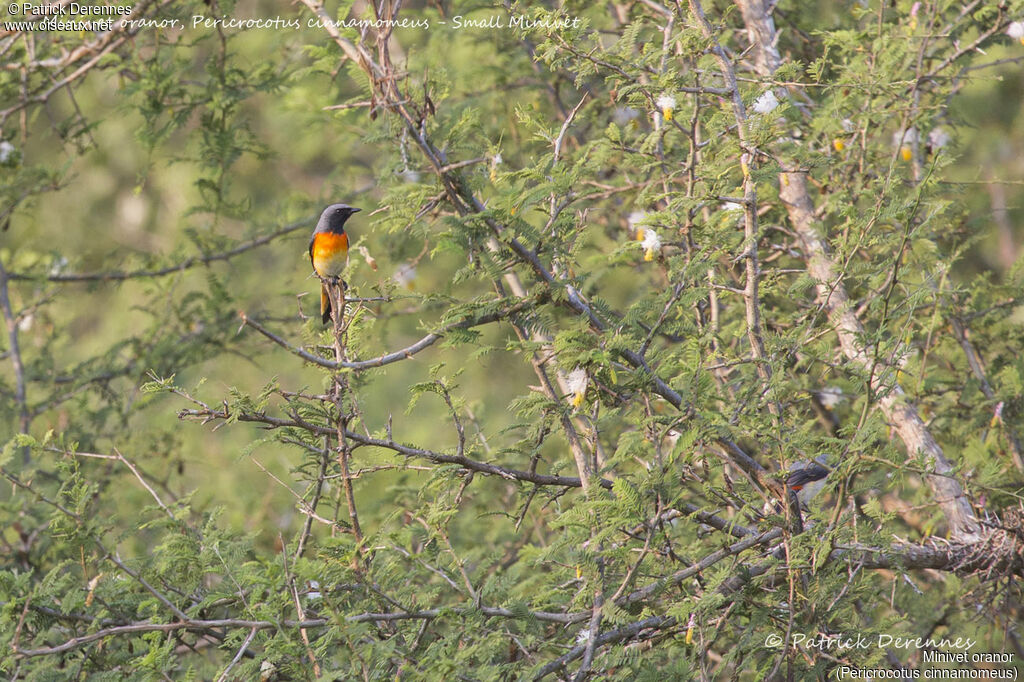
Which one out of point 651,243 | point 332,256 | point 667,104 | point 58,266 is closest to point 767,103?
point 667,104

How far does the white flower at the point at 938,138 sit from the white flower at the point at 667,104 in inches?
62.3

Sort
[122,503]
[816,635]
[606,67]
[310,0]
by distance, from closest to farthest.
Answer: [310,0]
[816,635]
[606,67]
[122,503]

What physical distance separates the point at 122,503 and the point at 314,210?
1.88 meters

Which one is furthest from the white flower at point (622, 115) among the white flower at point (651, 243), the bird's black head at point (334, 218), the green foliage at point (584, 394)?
the white flower at point (651, 243)

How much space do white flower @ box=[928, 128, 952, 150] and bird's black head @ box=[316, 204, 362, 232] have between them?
2370mm

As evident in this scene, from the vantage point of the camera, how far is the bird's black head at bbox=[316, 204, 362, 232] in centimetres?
396

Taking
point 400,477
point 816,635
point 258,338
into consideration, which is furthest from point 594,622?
point 258,338

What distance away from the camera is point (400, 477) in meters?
4.69

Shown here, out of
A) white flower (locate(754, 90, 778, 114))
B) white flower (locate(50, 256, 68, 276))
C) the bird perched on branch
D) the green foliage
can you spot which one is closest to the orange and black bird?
the green foliage

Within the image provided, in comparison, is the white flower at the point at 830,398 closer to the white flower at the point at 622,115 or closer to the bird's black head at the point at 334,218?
the white flower at the point at 622,115

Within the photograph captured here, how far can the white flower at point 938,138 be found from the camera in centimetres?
405

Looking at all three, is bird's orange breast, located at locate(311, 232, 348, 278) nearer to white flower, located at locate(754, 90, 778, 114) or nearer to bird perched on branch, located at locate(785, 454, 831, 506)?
white flower, located at locate(754, 90, 778, 114)

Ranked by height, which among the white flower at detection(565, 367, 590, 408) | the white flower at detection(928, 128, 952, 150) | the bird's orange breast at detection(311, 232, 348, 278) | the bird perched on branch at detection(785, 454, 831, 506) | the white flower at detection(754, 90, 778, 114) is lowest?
the bird perched on branch at detection(785, 454, 831, 506)

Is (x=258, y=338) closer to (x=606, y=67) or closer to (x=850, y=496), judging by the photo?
(x=606, y=67)
